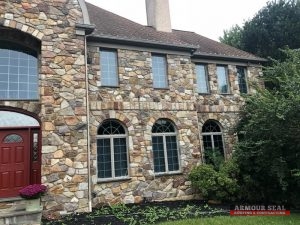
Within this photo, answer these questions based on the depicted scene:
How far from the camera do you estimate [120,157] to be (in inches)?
387

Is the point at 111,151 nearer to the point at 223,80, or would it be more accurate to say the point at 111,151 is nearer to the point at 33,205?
the point at 33,205

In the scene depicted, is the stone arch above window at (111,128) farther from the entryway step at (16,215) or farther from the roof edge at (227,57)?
the roof edge at (227,57)

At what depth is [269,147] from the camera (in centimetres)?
879

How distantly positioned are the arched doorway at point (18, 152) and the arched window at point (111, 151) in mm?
2005

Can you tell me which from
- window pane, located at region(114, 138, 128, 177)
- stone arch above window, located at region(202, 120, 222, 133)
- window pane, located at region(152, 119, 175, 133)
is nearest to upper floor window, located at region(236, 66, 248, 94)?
stone arch above window, located at region(202, 120, 222, 133)

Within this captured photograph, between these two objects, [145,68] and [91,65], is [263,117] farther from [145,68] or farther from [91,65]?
[91,65]

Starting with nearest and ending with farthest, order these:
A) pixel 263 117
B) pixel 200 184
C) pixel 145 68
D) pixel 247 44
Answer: pixel 263 117, pixel 200 184, pixel 145 68, pixel 247 44

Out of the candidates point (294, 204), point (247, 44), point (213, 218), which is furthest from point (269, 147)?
point (247, 44)

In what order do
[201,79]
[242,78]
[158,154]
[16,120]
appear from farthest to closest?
[242,78] → [201,79] → [158,154] → [16,120]

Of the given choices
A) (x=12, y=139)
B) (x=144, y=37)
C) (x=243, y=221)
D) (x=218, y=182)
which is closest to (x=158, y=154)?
(x=218, y=182)

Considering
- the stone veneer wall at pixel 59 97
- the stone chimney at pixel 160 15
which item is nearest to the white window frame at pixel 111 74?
the stone veneer wall at pixel 59 97

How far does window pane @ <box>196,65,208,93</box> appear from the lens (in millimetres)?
12470

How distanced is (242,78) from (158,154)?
20.3 ft

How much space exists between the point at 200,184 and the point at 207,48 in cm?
692
